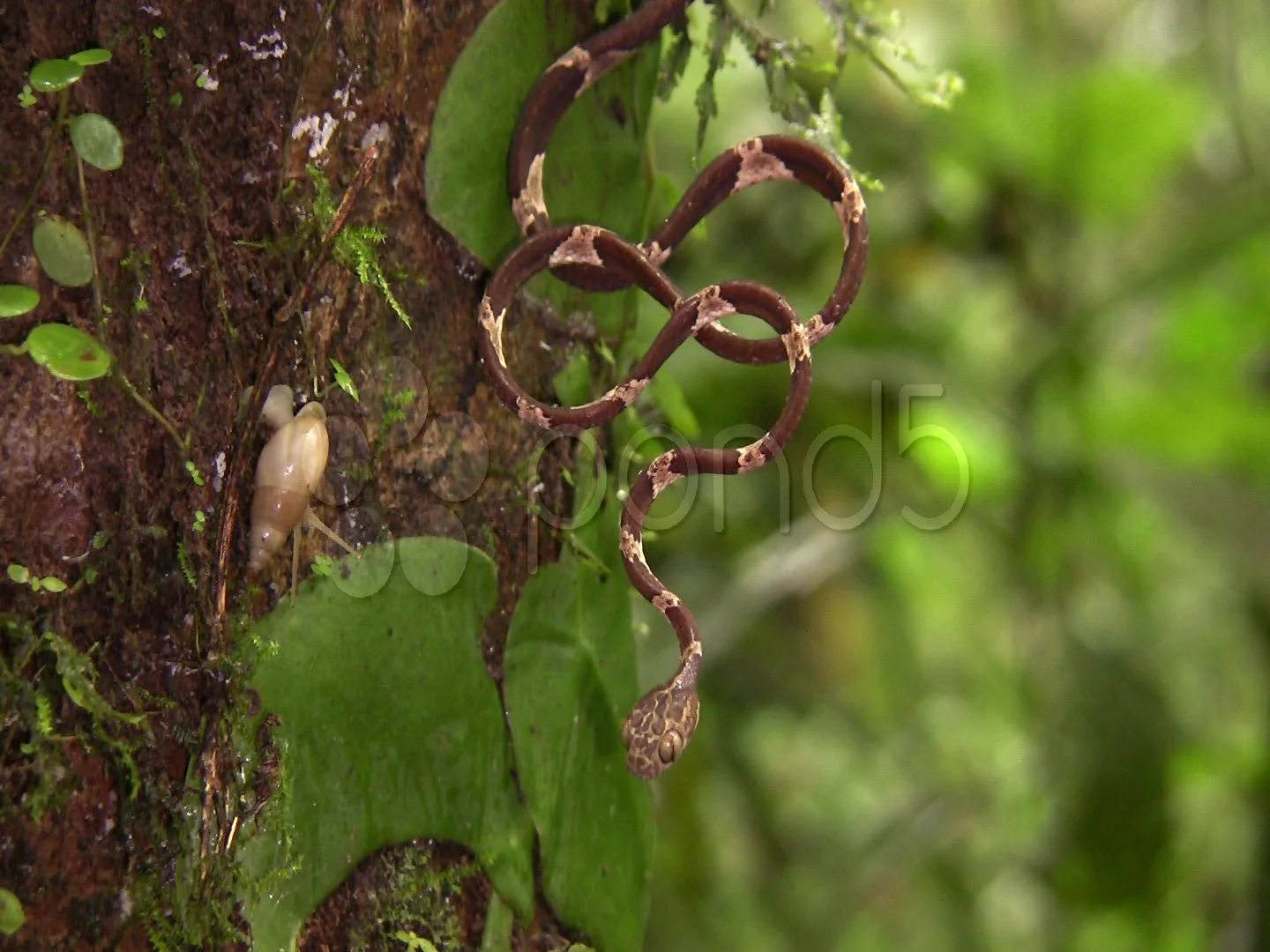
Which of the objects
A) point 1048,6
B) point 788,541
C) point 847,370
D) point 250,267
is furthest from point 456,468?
point 1048,6

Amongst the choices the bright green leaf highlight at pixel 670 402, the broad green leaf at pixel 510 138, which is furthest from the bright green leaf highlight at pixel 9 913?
the bright green leaf highlight at pixel 670 402

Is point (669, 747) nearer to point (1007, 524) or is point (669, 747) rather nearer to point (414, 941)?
point (414, 941)

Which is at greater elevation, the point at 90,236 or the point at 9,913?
the point at 90,236

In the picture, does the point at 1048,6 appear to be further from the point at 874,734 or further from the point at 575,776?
the point at 575,776

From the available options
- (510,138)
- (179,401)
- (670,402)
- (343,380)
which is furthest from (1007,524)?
(179,401)

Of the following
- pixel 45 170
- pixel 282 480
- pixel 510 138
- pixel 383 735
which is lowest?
pixel 383 735
